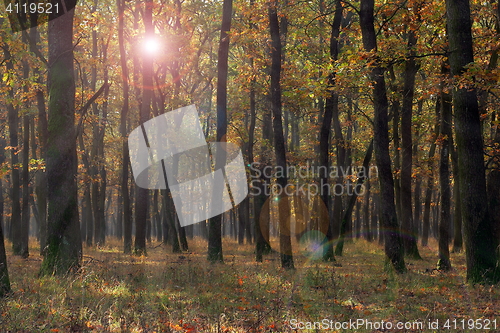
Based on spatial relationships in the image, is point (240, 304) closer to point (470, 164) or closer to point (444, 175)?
point (470, 164)

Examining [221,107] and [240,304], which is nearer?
[240,304]

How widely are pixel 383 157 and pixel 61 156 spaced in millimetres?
9413

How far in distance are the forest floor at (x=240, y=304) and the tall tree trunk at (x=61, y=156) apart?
1.08 m

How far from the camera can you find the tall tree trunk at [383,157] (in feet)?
42.1

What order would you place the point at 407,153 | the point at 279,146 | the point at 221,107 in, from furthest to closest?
the point at 407,153 < the point at 221,107 < the point at 279,146

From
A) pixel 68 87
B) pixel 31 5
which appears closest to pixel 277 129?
pixel 68 87

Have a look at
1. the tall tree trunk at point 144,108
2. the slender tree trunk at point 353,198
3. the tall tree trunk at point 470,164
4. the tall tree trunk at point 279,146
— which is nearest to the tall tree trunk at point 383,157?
the tall tree trunk at point 470,164

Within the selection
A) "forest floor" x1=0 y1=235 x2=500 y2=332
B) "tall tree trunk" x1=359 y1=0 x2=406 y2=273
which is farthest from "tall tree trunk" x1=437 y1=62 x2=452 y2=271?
"forest floor" x1=0 y1=235 x2=500 y2=332

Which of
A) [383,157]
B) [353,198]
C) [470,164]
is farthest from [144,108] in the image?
[470,164]

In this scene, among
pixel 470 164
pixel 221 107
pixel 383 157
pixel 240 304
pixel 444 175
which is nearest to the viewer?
pixel 240 304

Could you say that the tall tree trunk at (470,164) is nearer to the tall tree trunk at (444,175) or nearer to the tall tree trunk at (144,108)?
the tall tree trunk at (444,175)

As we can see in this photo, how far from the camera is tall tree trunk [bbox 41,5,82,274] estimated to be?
34.5 feet

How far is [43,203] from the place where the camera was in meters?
19.4

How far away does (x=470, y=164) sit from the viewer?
32.3 feet
